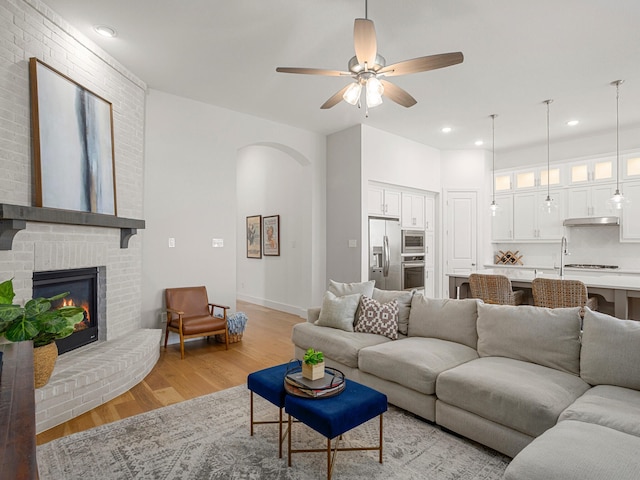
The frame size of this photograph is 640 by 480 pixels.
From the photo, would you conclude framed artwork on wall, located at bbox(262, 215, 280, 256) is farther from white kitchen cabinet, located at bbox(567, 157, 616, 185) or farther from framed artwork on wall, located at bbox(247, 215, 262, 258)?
white kitchen cabinet, located at bbox(567, 157, 616, 185)

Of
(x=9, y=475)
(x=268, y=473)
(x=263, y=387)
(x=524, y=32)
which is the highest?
(x=524, y=32)

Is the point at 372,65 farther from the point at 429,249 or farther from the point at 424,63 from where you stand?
the point at 429,249

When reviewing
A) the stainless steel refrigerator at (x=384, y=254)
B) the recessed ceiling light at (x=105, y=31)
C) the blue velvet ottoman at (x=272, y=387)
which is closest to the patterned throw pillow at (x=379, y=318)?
the blue velvet ottoman at (x=272, y=387)

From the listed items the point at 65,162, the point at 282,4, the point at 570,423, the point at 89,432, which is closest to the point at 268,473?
the point at 89,432

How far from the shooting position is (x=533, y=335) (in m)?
2.52

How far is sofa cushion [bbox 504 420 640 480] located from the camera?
52.9 inches

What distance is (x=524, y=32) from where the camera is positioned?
305cm

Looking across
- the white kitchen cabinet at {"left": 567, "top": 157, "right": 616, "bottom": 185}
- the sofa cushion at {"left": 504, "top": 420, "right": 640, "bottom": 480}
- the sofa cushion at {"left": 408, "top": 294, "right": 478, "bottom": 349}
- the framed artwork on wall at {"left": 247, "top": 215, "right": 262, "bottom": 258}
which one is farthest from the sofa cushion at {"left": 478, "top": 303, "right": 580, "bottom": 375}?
the framed artwork on wall at {"left": 247, "top": 215, "right": 262, "bottom": 258}

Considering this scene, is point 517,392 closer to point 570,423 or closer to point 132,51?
point 570,423

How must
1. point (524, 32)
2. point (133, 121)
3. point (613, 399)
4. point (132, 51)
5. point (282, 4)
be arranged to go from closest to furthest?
point (613, 399)
point (282, 4)
point (524, 32)
point (132, 51)
point (133, 121)

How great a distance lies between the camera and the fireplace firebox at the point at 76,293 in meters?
3.04

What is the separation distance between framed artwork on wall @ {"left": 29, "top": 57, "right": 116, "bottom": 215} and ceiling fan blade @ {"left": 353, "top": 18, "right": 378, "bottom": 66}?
2457 mm

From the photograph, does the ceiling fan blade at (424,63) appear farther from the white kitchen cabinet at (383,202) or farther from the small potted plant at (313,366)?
the white kitchen cabinet at (383,202)

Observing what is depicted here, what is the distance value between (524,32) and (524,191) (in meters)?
4.06
